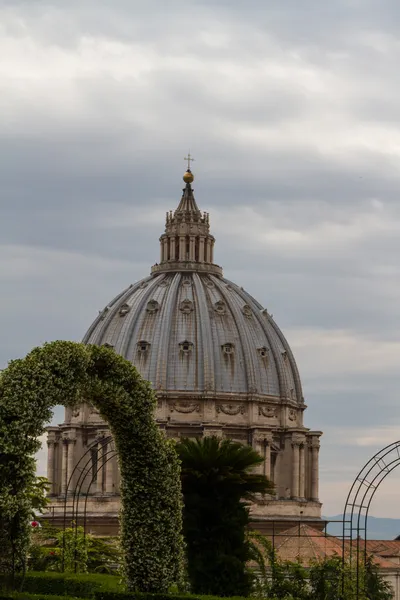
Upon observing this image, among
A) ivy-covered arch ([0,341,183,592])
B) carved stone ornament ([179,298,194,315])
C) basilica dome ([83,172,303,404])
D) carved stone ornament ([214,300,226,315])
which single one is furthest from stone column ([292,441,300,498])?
ivy-covered arch ([0,341,183,592])

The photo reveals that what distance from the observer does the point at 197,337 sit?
128375mm

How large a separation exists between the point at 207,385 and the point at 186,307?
701 centimetres

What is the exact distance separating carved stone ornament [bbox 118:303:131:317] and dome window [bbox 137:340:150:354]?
13.2ft

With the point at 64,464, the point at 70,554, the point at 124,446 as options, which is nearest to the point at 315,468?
the point at 64,464

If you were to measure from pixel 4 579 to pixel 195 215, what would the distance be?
103 m

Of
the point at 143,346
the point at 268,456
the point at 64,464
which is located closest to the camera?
the point at 268,456

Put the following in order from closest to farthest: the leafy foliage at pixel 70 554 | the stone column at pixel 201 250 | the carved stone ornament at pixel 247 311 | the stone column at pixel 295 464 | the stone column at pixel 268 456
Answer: the leafy foliage at pixel 70 554, the stone column at pixel 268 456, the stone column at pixel 295 464, the carved stone ornament at pixel 247 311, the stone column at pixel 201 250

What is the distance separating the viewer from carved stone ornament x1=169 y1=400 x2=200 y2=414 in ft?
415

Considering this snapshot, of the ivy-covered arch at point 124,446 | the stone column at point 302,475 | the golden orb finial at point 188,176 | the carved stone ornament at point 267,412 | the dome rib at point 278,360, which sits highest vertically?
the golden orb finial at point 188,176

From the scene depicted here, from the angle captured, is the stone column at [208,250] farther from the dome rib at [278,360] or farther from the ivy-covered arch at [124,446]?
the ivy-covered arch at [124,446]

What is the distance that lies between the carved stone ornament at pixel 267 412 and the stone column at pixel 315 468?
471 centimetres

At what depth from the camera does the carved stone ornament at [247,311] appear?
13088 centimetres

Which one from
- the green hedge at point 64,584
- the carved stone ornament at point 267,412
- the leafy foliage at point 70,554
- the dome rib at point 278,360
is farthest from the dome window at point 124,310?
the green hedge at point 64,584

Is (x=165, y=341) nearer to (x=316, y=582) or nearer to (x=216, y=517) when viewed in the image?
(x=316, y=582)
